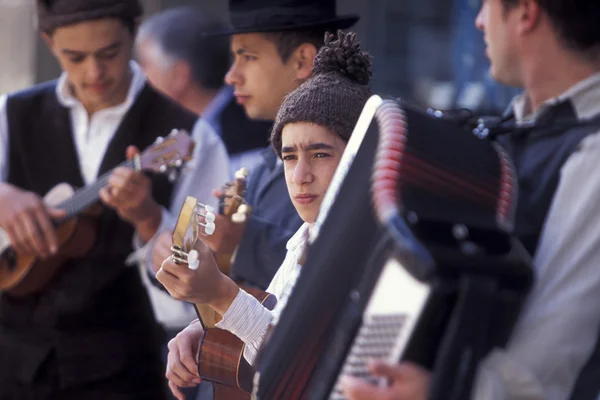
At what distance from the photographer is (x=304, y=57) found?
3211 millimetres

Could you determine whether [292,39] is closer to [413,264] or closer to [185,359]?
[185,359]

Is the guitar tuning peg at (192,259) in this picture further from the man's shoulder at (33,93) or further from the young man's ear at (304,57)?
the man's shoulder at (33,93)

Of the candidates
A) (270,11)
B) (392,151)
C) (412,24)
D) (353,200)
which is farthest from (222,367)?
(412,24)

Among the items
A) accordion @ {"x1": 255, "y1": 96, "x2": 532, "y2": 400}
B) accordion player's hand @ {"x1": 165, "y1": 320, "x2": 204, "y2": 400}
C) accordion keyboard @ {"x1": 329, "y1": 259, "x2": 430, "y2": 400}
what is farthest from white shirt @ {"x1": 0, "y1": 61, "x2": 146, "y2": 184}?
accordion keyboard @ {"x1": 329, "y1": 259, "x2": 430, "y2": 400}

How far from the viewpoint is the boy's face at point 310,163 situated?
247cm

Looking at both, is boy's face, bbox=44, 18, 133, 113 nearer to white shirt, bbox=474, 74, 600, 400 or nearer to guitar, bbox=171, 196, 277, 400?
guitar, bbox=171, 196, 277, 400

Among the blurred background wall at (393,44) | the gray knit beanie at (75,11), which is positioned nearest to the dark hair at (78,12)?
the gray knit beanie at (75,11)

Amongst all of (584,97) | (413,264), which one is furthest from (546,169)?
(413,264)

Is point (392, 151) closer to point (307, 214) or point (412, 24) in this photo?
point (307, 214)

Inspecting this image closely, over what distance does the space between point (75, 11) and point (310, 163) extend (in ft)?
6.75

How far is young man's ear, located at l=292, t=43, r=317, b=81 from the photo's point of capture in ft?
10.4

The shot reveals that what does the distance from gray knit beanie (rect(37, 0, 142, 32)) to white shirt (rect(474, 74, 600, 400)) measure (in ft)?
9.04

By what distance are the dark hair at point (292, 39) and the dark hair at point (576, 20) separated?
1349 millimetres

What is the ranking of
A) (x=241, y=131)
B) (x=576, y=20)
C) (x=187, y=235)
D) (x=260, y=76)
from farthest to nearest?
1. (x=241, y=131)
2. (x=260, y=76)
3. (x=187, y=235)
4. (x=576, y=20)
